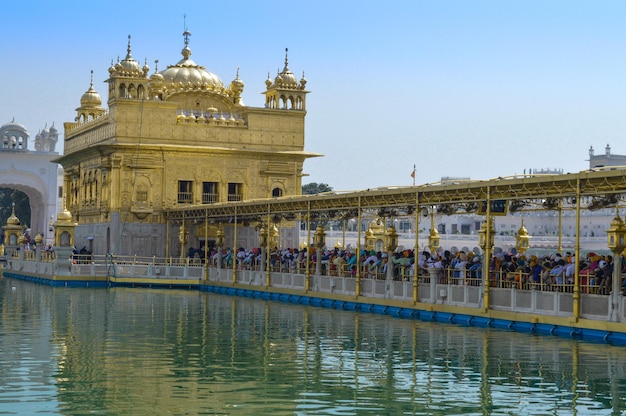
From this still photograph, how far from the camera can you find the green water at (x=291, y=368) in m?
14.9

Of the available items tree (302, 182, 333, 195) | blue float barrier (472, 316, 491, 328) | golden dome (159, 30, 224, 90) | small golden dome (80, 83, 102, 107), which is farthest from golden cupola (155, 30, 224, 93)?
tree (302, 182, 333, 195)

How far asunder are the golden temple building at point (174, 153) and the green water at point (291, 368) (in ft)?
74.9

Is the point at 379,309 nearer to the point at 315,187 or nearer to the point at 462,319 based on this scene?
the point at 462,319

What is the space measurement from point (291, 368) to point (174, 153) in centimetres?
3456

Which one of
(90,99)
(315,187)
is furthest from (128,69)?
(315,187)

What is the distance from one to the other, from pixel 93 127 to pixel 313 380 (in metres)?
40.9

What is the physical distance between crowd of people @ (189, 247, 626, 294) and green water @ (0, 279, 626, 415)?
5.98ft

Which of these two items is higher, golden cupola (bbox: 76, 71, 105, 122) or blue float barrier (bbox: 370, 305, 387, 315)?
golden cupola (bbox: 76, 71, 105, 122)

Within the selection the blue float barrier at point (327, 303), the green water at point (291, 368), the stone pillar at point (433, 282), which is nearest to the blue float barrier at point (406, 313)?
the stone pillar at point (433, 282)

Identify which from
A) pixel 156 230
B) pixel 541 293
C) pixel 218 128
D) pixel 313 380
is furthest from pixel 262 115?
pixel 313 380

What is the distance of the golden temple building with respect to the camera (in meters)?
51.1

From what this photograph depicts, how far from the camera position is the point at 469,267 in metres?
28.3

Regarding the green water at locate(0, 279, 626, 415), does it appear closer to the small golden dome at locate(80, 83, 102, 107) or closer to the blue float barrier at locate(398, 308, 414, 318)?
the blue float barrier at locate(398, 308, 414, 318)

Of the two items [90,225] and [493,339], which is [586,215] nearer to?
[90,225]
